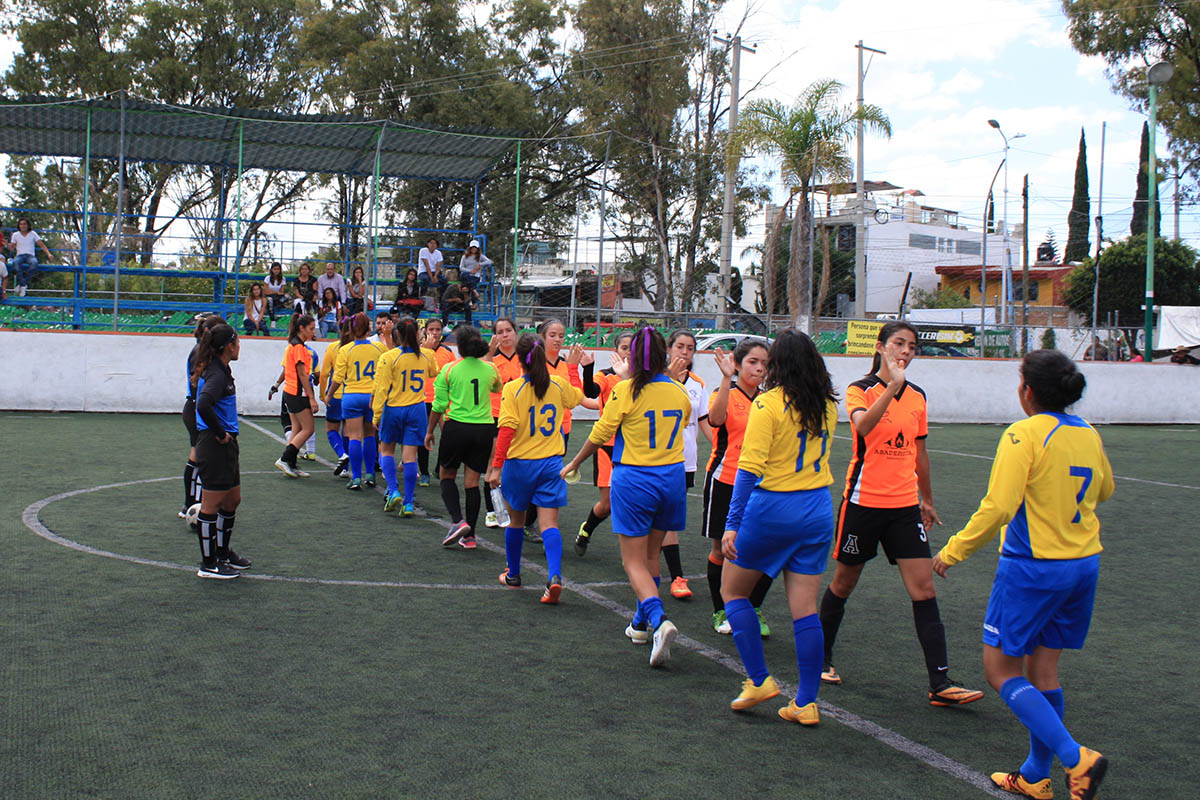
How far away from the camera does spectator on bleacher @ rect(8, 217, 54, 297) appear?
1922cm

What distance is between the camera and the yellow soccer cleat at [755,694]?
4.54 m

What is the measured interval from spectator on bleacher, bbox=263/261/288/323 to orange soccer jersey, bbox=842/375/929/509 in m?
16.6

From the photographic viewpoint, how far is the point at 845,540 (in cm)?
495

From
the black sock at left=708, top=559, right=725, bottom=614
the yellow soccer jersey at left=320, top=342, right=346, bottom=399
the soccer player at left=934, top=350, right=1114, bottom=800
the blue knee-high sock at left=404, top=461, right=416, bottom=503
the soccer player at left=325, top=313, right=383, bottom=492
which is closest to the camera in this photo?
the soccer player at left=934, top=350, right=1114, bottom=800

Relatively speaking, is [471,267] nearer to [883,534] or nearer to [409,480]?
[409,480]

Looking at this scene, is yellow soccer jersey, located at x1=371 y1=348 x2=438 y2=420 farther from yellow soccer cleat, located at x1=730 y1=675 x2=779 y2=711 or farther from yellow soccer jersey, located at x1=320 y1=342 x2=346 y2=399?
yellow soccer cleat, located at x1=730 y1=675 x2=779 y2=711

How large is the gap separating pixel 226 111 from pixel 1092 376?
18.7 meters

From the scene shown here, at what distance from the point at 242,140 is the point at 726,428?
16.9 meters

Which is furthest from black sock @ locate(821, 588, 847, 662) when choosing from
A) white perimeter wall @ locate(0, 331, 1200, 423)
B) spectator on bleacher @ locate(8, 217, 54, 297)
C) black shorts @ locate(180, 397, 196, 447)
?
spectator on bleacher @ locate(8, 217, 54, 297)

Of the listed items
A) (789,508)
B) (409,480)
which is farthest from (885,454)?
(409,480)

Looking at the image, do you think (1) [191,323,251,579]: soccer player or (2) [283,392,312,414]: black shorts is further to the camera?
(2) [283,392,312,414]: black shorts

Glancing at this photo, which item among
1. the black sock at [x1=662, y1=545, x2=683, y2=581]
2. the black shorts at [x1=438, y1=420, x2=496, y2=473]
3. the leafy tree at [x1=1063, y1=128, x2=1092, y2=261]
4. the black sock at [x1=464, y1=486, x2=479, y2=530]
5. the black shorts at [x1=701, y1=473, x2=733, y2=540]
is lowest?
the black sock at [x1=662, y1=545, x2=683, y2=581]

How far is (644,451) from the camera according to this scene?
552 cm

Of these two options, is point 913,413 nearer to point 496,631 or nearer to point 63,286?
point 496,631
